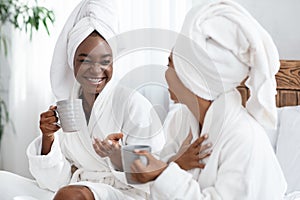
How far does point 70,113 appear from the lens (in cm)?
176

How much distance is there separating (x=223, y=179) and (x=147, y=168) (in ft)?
0.62

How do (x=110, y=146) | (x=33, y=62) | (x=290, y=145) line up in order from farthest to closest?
(x=33, y=62)
(x=290, y=145)
(x=110, y=146)

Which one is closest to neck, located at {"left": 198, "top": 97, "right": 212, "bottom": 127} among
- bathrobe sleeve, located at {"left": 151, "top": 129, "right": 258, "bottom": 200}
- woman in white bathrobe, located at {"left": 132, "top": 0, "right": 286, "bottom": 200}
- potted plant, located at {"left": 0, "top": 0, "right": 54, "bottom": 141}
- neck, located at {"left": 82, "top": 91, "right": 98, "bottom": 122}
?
woman in white bathrobe, located at {"left": 132, "top": 0, "right": 286, "bottom": 200}

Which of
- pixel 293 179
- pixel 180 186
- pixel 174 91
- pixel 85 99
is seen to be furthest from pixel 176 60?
pixel 293 179

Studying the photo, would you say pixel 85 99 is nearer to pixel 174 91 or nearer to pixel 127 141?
pixel 127 141

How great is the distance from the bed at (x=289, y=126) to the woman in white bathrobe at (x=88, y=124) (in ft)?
2.19

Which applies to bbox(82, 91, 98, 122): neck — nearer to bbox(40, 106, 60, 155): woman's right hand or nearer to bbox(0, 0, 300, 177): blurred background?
bbox(40, 106, 60, 155): woman's right hand

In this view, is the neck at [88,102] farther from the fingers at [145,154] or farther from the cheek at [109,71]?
the fingers at [145,154]

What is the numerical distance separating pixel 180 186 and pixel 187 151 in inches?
4.7

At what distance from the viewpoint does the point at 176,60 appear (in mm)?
1515

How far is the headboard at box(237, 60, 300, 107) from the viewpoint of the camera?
274cm

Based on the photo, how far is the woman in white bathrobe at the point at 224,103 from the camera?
1.45m

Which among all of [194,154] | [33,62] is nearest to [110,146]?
[194,154]

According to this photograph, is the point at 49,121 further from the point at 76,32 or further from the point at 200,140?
the point at 200,140
